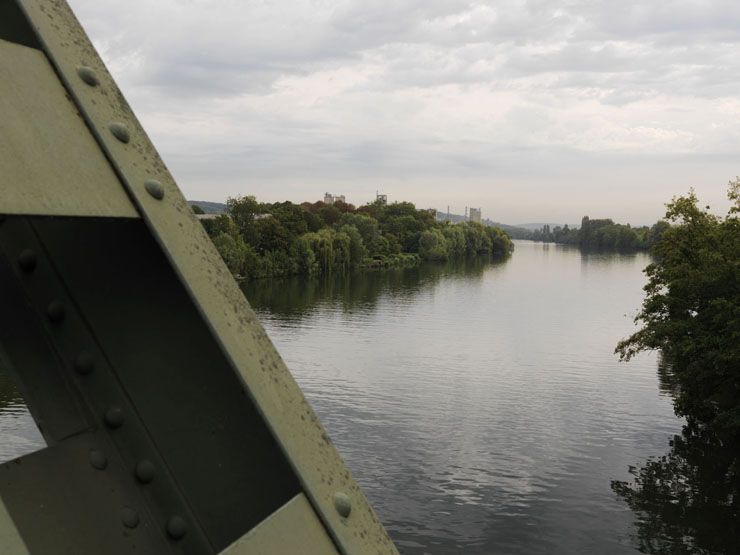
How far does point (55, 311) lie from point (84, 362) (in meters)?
0.13

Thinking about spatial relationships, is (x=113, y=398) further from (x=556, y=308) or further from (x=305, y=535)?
(x=556, y=308)

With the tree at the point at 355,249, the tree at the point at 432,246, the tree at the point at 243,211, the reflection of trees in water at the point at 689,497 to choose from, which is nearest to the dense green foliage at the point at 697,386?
the reflection of trees in water at the point at 689,497

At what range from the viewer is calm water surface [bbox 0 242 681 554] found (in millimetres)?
19375

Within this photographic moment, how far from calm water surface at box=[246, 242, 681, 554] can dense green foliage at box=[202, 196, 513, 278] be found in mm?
15154

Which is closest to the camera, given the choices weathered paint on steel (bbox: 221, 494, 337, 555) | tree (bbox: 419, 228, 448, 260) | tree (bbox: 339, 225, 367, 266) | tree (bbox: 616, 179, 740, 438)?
weathered paint on steel (bbox: 221, 494, 337, 555)

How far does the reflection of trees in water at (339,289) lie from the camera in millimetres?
54312

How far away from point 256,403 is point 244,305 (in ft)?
0.76

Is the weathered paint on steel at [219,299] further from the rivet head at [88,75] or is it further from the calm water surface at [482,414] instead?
the calm water surface at [482,414]

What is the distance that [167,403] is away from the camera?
1.46 m

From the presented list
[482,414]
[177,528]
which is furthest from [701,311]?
[177,528]

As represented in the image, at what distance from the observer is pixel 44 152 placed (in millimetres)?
1148

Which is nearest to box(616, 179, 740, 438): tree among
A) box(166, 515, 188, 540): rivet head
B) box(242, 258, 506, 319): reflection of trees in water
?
box(166, 515, 188, 540): rivet head

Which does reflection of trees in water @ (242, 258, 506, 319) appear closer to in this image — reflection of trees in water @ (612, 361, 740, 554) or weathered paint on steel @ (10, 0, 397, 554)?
reflection of trees in water @ (612, 361, 740, 554)

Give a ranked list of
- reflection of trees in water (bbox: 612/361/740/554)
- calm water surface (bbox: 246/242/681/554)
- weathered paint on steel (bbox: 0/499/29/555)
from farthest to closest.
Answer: calm water surface (bbox: 246/242/681/554)
reflection of trees in water (bbox: 612/361/740/554)
weathered paint on steel (bbox: 0/499/29/555)
